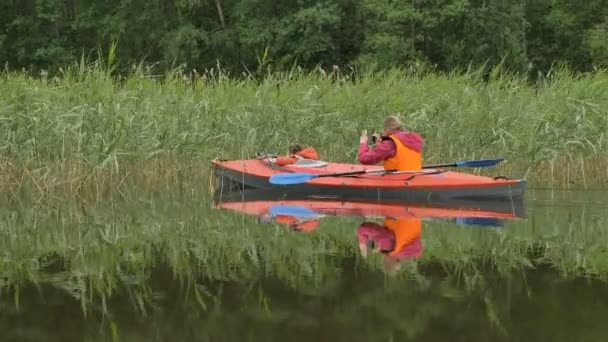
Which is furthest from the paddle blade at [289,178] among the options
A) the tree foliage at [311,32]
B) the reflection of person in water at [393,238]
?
the tree foliage at [311,32]

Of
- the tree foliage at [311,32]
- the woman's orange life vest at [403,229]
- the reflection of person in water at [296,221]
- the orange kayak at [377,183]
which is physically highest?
the tree foliage at [311,32]

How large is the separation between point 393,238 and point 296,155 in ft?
10.8

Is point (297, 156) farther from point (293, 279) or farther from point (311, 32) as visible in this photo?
point (311, 32)

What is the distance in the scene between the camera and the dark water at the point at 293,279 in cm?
444

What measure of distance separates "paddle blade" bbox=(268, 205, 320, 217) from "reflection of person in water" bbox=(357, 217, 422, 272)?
30.8 inches

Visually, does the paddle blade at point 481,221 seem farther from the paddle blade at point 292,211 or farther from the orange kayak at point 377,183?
the paddle blade at point 292,211

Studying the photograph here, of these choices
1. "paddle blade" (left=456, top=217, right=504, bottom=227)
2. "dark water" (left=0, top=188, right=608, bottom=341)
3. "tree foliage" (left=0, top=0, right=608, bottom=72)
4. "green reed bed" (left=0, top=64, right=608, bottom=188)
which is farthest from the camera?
"tree foliage" (left=0, top=0, right=608, bottom=72)

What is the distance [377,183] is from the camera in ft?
30.9

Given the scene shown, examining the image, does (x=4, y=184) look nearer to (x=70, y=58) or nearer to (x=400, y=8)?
(x=400, y=8)

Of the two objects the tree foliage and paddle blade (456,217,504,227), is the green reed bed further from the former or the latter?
the tree foliage

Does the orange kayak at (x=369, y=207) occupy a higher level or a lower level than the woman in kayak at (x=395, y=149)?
lower

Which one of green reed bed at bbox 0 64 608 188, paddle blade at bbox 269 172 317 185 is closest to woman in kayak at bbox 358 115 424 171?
paddle blade at bbox 269 172 317 185

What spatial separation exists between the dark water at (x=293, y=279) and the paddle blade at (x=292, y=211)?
184 millimetres

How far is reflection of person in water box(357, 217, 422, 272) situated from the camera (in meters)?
6.28
